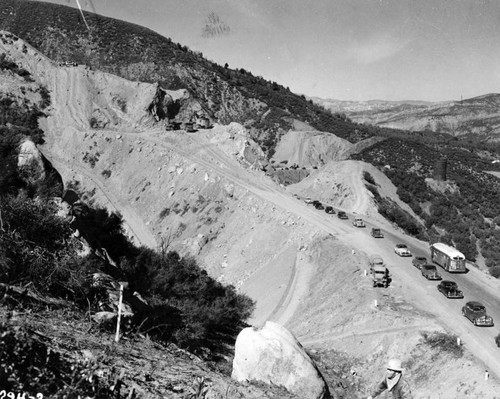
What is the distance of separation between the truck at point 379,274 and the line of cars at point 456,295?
11.4ft

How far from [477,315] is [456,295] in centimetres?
391

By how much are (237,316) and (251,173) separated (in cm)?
3192

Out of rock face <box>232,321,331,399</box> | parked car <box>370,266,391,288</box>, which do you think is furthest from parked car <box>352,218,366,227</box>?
rock face <box>232,321,331,399</box>

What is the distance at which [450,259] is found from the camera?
3853 cm

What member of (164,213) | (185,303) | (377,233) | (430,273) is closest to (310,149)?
(164,213)

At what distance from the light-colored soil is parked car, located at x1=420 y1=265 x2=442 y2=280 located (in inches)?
29.4

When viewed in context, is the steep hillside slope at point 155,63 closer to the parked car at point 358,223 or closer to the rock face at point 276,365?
the parked car at point 358,223

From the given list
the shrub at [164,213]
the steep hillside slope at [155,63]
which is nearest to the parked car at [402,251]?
the shrub at [164,213]

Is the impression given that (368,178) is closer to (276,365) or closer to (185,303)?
(185,303)

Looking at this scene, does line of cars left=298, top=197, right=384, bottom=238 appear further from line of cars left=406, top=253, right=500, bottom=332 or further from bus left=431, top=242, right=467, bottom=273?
bus left=431, top=242, right=467, bottom=273

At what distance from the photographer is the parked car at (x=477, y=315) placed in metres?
29.0

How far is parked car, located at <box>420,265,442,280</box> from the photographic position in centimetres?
3631

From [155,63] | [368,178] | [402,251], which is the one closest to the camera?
[402,251]

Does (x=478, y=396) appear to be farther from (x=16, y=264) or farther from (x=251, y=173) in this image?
(x=251, y=173)
